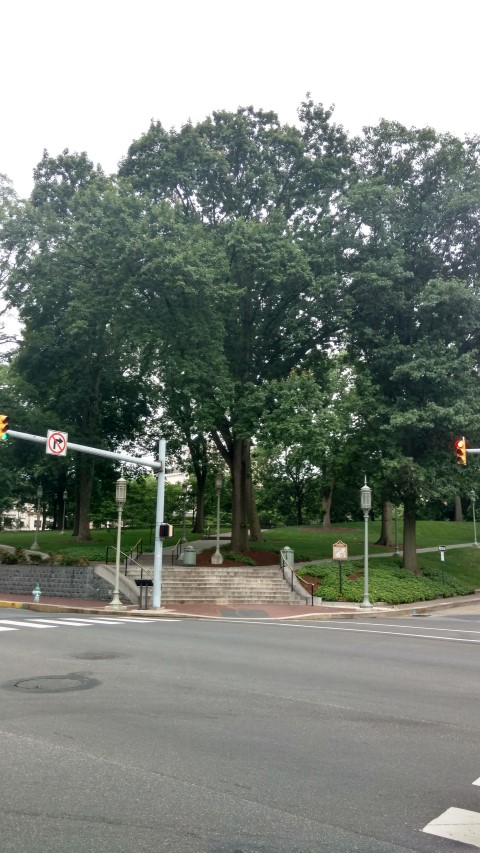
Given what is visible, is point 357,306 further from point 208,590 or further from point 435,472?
point 208,590

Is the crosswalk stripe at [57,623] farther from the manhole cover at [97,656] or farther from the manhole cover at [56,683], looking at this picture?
the manhole cover at [56,683]

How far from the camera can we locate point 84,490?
136 feet

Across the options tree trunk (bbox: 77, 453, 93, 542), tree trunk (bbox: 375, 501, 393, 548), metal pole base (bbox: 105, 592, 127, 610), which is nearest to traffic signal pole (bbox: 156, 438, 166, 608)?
metal pole base (bbox: 105, 592, 127, 610)

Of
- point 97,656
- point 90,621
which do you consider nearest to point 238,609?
point 90,621

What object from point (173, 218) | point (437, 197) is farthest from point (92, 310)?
point (437, 197)

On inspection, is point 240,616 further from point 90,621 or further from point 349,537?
point 349,537

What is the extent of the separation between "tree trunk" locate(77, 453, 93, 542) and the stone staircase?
10807 millimetres

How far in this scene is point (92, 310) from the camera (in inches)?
1219

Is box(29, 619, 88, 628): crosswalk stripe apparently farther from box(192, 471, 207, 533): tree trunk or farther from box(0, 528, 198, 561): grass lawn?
box(192, 471, 207, 533): tree trunk

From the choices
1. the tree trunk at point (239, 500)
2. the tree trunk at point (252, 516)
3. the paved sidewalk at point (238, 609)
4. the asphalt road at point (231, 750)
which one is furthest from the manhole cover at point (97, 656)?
the tree trunk at point (252, 516)

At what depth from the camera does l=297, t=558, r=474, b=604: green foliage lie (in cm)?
2927

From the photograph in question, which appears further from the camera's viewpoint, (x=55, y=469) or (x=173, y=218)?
(x=55, y=469)

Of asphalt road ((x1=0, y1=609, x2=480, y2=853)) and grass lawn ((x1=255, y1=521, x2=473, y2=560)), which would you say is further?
grass lawn ((x1=255, y1=521, x2=473, y2=560))

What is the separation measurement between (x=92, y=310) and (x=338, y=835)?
91.8 feet
